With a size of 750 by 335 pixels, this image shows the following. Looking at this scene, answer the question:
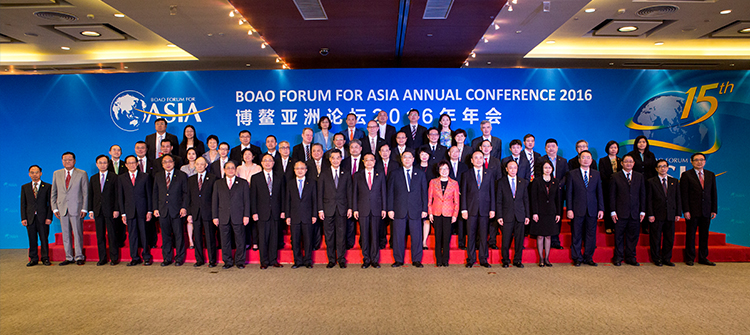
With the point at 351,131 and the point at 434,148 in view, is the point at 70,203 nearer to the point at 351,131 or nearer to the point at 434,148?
the point at 351,131

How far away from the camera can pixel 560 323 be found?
3.44 m

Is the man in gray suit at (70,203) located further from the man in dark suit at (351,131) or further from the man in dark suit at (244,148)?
the man in dark suit at (351,131)

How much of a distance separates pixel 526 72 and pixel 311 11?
4069 millimetres

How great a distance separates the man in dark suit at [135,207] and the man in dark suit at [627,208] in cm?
628

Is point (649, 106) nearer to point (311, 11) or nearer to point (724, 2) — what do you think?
point (724, 2)

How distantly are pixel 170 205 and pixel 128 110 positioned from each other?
9.82 feet

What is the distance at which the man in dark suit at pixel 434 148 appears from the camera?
19.2 ft

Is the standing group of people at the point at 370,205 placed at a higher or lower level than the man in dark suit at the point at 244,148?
lower

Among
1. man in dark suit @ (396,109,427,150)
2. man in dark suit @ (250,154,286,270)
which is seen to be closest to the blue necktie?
man in dark suit @ (396,109,427,150)

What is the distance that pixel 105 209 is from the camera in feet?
18.9

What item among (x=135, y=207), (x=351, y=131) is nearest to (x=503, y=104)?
(x=351, y=131)

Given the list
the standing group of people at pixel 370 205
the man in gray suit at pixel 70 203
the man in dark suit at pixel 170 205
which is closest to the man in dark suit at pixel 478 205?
the standing group of people at pixel 370 205

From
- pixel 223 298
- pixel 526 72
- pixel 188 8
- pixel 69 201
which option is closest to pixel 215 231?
pixel 223 298

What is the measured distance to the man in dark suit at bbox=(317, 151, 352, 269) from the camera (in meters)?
5.35
